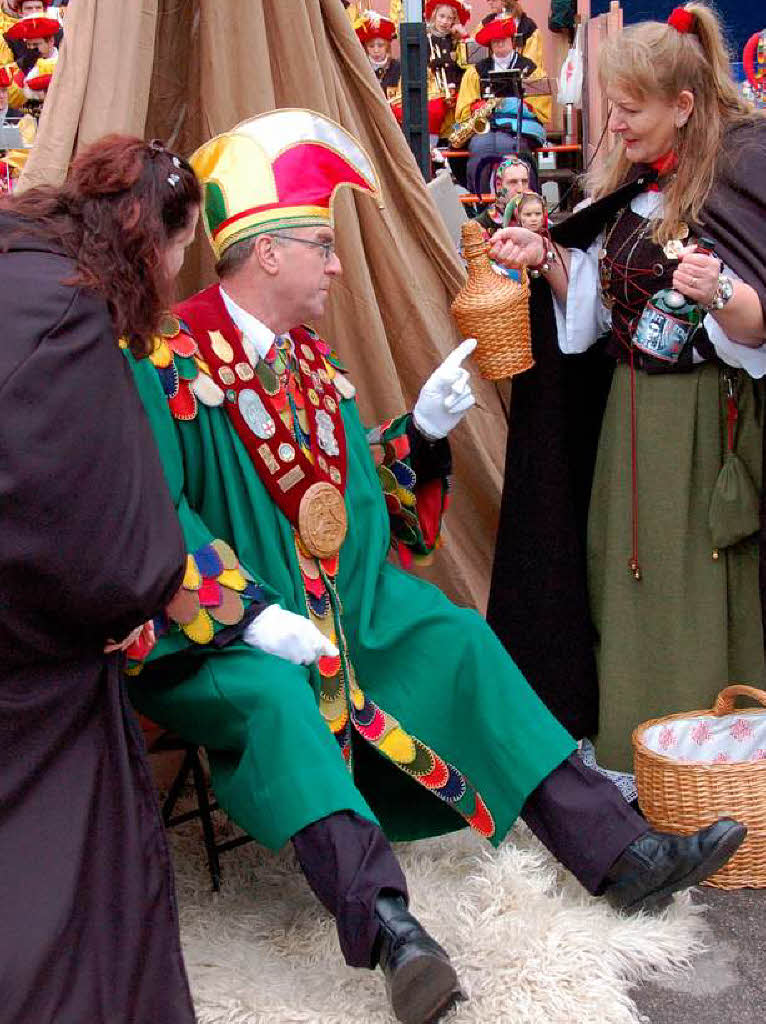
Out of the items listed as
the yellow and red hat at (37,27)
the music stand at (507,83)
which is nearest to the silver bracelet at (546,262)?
the music stand at (507,83)

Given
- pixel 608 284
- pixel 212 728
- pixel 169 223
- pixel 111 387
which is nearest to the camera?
pixel 111 387

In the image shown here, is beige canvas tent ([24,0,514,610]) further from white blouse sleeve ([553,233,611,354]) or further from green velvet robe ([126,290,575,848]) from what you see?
green velvet robe ([126,290,575,848])

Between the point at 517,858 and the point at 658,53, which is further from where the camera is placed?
the point at 658,53

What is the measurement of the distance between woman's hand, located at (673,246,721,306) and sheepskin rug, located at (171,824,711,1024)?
4.41ft

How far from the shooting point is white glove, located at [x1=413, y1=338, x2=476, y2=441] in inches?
119

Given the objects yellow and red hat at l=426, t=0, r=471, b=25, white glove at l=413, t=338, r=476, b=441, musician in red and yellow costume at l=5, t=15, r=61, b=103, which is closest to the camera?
white glove at l=413, t=338, r=476, b=441

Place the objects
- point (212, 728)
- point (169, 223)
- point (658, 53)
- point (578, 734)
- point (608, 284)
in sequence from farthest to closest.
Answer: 1. point (578, 734)
2. point (608, 284)
3. point (658, 53)
4. point (212, 728)
5. point (169, 223)

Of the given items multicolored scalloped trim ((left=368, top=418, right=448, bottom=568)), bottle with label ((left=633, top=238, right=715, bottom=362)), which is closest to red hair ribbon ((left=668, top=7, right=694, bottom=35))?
bottle with label ((left=633, top=238, right=715, bottom=362))

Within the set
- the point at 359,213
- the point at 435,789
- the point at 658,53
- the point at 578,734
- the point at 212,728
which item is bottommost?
the point at 578,734

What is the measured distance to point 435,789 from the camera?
284cm

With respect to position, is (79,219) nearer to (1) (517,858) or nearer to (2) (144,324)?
(2) (144,324)

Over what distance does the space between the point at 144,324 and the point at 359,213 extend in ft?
5.51

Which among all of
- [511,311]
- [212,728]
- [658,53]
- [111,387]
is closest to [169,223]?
[111,387]

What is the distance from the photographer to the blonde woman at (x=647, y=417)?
122 inches
